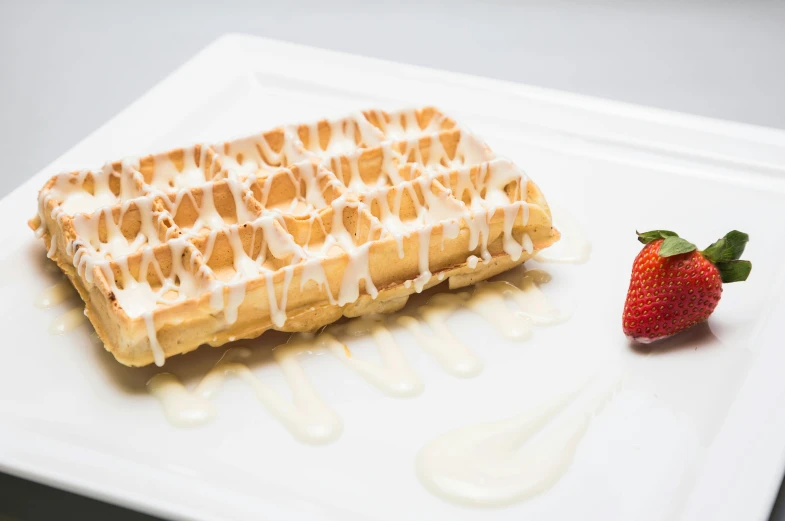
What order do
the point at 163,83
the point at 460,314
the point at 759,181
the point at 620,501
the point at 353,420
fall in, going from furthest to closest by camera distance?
the point at 163,83
the point at 759,181
the point at 460,314
the point at 353,420
the point at 620,501

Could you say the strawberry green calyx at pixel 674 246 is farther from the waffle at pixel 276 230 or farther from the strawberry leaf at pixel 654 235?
the waffle at pixel 276 230

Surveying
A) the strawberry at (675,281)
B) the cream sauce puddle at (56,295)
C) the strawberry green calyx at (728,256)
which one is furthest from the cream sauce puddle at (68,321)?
the strawberry green calyx at (728,256)

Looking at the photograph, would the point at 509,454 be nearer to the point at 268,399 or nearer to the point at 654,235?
the point at 268,399

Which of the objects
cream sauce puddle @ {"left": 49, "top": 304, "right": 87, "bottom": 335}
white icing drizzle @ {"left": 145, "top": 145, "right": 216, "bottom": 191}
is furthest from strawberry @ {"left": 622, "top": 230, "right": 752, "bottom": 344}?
cream sauce puddle @ {"left": 49, "top": 304, "right": 87, "bottom": 335}

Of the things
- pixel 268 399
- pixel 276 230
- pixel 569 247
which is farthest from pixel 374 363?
pixel 569 247

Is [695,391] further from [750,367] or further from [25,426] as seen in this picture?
[25,426]

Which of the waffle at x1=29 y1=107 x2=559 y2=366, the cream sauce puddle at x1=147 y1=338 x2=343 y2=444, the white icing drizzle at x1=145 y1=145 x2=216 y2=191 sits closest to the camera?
the cream sauce puddle at x1=147 y1=338 x2=343 y2=444

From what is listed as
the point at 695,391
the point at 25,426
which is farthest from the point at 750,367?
the point at 25,426

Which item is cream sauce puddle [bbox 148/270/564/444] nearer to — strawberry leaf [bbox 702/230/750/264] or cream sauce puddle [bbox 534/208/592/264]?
cream sauce puddle [bbox 534/208/592/264]
